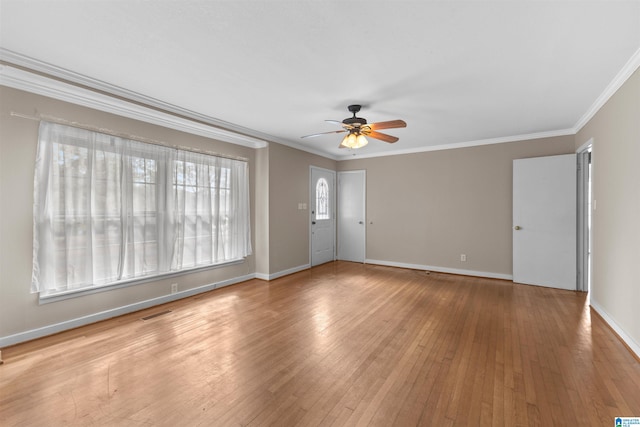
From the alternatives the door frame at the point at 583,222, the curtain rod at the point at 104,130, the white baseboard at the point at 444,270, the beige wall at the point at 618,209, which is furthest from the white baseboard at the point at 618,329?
the curtain rod at the point at 104,130

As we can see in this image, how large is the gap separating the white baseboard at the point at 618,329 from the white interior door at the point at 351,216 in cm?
396

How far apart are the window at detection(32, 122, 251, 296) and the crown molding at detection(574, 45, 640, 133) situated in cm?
479

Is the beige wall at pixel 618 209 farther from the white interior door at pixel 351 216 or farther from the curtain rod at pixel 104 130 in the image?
the curtain rod at pixel 104 130

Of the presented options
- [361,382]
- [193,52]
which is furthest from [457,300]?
[193,52]

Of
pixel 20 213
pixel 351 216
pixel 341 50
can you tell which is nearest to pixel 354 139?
pixel 341 50

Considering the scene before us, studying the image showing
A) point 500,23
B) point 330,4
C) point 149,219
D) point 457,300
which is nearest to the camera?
point 330,4

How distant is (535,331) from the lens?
9.77 ft

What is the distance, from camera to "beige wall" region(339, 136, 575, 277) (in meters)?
5.08

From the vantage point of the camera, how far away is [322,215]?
21.5 feet

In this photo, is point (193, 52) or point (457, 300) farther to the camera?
point (457, 300)

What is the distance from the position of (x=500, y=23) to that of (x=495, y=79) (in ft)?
3.26

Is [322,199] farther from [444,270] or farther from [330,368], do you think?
[330,368]

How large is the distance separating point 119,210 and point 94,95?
125cm

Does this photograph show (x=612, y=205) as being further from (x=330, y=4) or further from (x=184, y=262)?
(x=184, y=262)
